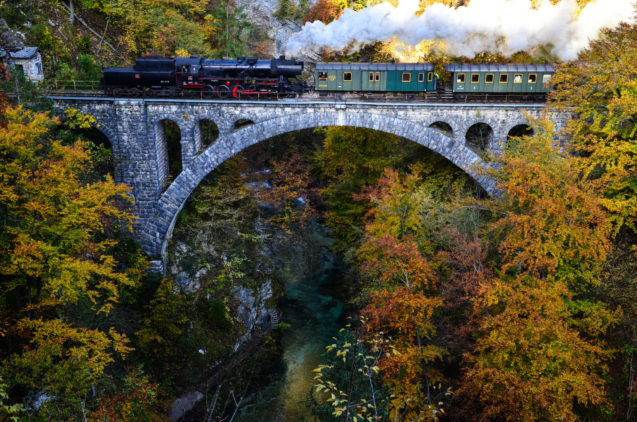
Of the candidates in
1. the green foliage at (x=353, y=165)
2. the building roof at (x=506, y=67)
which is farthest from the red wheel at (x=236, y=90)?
the building roof at (x=506, y=67)

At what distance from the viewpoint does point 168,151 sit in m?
32.1

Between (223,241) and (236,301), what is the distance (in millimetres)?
3881

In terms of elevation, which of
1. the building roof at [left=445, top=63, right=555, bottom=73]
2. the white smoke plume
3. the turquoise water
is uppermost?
the white smoke plume

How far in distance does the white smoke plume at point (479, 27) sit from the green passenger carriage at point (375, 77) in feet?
9.41

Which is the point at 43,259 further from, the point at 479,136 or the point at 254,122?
the point at 479,136

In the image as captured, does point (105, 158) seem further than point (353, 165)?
No

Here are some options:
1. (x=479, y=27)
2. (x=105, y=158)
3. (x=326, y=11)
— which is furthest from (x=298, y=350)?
(x=326, y=11)

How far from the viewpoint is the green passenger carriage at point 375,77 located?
28.8 metres

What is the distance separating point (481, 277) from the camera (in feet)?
63.9

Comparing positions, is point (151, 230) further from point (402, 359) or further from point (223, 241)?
point (402, 359)

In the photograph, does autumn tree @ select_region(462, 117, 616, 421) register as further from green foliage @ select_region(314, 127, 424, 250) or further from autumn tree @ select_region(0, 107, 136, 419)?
autumn tree @ select_region(0, 107, 136, 419)

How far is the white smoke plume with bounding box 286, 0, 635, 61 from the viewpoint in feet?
89.6

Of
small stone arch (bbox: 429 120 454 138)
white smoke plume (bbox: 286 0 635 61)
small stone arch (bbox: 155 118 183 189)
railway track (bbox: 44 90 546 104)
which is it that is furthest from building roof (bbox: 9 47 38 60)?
small stone arch (bbox: 429 120 454 138)

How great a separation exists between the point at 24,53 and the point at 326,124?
59.0ft
